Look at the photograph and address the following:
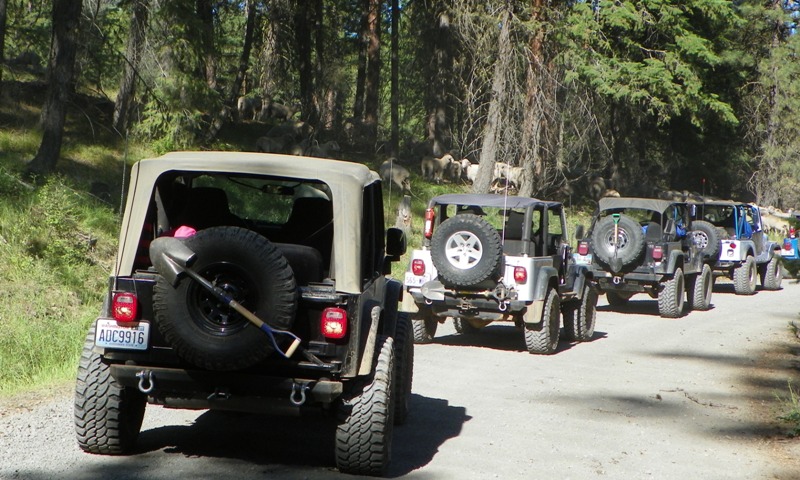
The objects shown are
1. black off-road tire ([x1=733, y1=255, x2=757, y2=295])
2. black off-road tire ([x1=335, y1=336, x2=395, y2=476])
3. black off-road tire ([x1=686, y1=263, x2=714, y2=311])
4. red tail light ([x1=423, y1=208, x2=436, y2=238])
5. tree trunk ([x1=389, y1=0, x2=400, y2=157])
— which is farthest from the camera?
tree trunk ([x1=389, y1=0, x2=400, y2=157])

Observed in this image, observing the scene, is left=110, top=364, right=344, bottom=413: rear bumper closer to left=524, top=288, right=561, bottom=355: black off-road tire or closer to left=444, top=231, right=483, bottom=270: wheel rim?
left=444, top=231, right=483, bottom=270: wheel rim

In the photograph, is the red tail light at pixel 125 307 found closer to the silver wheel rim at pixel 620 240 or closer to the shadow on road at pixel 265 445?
the shadow on road at pixel 265 445

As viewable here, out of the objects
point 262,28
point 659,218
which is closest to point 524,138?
point 659,218

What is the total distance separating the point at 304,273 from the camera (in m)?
5.85

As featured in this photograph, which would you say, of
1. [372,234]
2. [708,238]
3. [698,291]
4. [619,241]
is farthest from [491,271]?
[708,238]

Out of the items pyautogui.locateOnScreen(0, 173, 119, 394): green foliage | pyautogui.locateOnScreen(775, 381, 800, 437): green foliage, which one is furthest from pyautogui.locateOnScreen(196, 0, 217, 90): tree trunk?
pyautogui.locateOnScreen(775, 381, 800, 437): green foliage

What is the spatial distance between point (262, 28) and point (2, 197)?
18003 millimetres

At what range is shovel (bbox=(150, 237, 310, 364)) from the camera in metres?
5.36

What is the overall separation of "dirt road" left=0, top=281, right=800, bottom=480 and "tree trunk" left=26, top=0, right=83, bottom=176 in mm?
10681

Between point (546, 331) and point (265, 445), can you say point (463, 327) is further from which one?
point (265, 445)

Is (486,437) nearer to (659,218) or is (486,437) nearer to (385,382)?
(385,382)

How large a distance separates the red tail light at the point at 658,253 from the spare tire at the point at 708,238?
14.5ft

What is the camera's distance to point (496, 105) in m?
21.3

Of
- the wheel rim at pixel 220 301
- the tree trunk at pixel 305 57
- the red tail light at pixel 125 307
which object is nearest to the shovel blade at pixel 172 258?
the wheel rim at pixel 220 301
